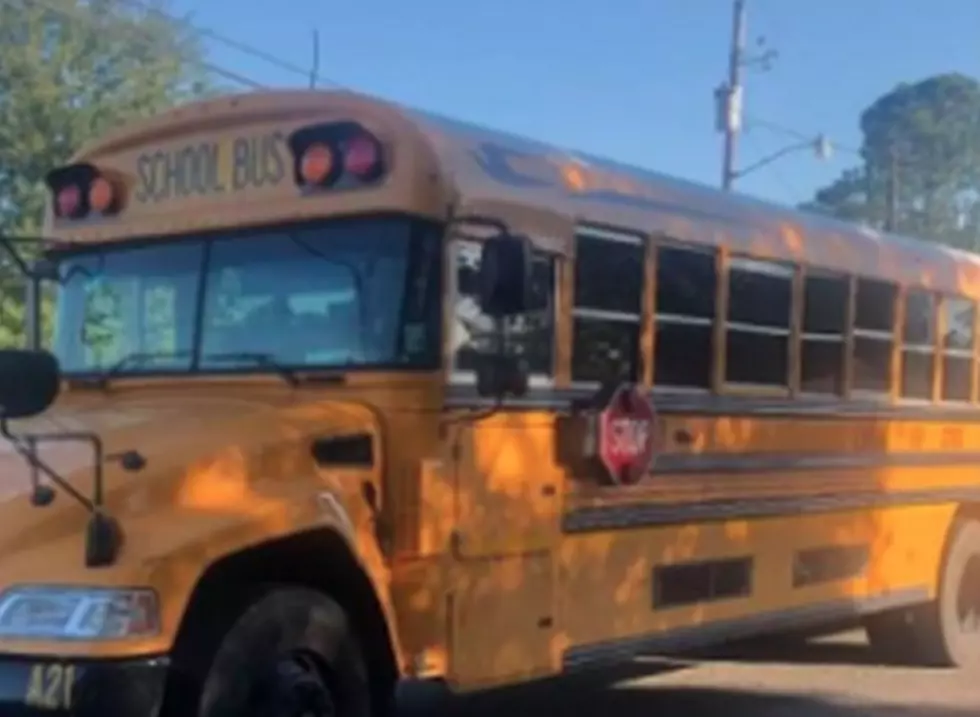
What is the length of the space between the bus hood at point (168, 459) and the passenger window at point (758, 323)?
2279 mm

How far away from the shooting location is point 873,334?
8.30 m

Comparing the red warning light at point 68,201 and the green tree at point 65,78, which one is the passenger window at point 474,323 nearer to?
the red warning light at point 68,201

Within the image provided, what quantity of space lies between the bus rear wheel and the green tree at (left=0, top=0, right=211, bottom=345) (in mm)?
13405

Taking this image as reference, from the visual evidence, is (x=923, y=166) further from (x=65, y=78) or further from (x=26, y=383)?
(x=26, y=383)

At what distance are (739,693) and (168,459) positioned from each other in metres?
4.45

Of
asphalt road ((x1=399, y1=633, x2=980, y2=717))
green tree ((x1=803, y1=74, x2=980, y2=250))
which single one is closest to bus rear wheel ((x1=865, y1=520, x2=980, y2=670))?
asphalt road ((x1=399, y1=633, x2=980, y2=717))

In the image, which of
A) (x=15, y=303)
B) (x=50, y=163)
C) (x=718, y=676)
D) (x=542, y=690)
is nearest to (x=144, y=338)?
(x=542, y=690)

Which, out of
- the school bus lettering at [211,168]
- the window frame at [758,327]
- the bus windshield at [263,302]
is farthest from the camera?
the window frame at [758,327]

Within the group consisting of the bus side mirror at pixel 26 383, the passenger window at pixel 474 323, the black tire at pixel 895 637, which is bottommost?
the black tire at pixel 895 637

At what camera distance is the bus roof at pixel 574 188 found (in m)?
5.78

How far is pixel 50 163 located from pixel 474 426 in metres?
16.5

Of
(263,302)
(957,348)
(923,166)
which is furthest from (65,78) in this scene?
(923,166)

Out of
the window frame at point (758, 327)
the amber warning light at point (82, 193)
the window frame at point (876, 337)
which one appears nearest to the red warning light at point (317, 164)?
the amber warning light at point (82, 193)

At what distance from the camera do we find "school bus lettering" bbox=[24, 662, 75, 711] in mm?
4188
